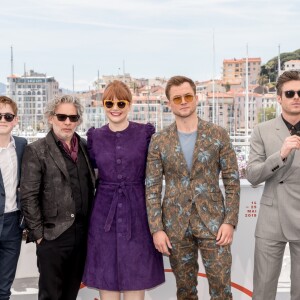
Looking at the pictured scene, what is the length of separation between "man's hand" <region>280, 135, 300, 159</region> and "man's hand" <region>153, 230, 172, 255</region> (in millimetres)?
846

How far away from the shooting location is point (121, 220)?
327 centimetres

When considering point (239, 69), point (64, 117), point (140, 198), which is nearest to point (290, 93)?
point (140, 198)

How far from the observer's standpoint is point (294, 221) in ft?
10.5

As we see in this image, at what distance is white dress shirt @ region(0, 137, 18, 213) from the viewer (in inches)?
128

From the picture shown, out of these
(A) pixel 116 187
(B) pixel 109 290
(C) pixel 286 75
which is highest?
(C) pixel 286 75

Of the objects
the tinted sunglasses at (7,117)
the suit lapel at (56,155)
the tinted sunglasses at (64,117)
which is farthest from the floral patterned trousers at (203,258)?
the tinted sunglasses at (7,117)

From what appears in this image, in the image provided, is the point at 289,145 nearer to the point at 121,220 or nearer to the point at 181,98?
the point at 181,98

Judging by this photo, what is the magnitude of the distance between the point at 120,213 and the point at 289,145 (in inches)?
42.7

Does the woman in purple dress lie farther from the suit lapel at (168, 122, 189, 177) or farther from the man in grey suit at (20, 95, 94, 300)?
the suit lapel at (168, 122, 189, 177)

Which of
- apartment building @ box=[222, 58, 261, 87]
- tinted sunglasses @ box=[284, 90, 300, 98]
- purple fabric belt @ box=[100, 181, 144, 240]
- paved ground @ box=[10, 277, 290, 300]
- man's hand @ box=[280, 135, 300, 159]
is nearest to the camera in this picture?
man's hand @ box=[280, 135, 300, 159]

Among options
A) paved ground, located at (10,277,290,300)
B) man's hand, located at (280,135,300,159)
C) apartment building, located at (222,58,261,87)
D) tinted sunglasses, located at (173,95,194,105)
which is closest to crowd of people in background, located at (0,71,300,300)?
tinted sunglasses, located at (173,95,194,105)

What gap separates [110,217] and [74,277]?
49cm

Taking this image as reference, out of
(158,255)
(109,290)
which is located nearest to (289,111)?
(158,255)

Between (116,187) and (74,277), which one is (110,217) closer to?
(116,187)
